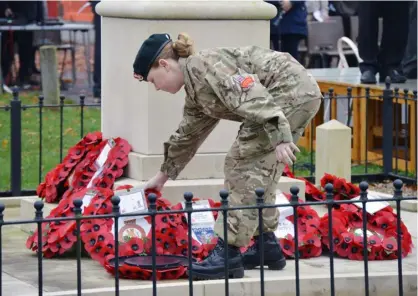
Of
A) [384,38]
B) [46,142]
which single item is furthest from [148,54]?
[384,38]

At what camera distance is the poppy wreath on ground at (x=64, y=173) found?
8.71 m

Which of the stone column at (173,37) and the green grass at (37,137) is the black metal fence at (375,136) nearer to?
the green grass at (37,137)

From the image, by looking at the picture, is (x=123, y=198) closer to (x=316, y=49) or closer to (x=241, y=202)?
(x=241, y=202)

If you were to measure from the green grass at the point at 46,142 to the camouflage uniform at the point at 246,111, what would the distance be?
3.57 metres

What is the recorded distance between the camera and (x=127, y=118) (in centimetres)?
864

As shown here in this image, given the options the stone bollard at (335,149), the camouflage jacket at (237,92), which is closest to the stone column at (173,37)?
the camouflage jacket at (237,92)

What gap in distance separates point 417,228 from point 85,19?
1774 centimetres

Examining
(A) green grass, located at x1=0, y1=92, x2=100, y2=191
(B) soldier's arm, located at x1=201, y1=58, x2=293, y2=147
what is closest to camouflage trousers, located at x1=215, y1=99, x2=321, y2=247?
(B) soldier's arm, located at x1=201, y1=58, x2=293, y2=147

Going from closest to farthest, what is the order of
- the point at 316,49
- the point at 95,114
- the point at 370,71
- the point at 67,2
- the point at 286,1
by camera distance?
the point at 370,71 → the point at 95,114 → the point at 286,1 → the point at 316,49 → the point at 67,2

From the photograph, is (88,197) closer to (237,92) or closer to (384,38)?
(237,92)

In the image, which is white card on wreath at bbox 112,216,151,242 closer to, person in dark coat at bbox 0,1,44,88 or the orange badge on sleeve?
the orange badge on sleeve

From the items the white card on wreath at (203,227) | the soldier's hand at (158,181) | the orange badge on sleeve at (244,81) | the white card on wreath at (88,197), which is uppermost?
the orange badge on sleeve at (244,81)

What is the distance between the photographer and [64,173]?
874 centimetres

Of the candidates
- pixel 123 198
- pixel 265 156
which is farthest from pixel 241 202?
pixel 123 198
